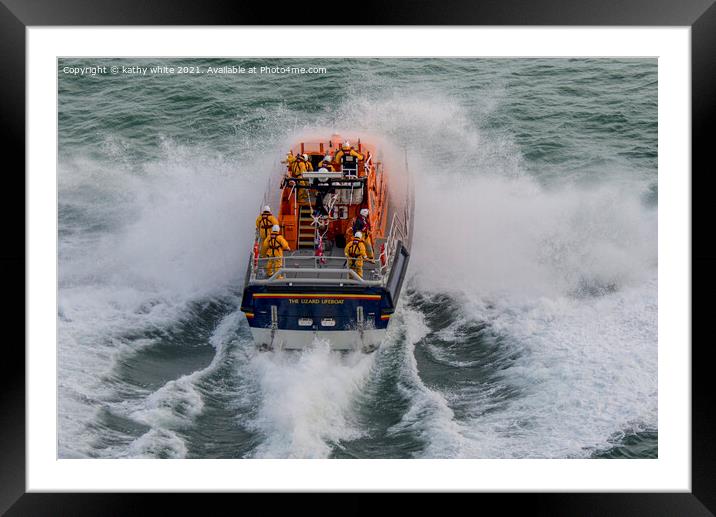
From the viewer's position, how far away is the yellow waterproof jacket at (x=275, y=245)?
47.1 feet

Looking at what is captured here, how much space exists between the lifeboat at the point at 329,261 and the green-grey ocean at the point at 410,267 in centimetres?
43

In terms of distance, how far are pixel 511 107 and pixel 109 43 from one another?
37.1ft

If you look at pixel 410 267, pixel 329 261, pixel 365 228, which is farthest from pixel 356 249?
pixel 410 267

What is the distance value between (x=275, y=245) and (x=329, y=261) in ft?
3.15

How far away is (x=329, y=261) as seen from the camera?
14.9 metres

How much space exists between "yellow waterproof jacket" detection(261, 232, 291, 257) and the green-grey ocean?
4.83ft

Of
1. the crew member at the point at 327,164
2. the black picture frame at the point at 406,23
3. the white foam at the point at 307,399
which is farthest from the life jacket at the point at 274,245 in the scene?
the black picture frame at the point at 406,23

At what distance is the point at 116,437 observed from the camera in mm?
12891

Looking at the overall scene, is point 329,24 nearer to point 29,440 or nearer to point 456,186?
point 29,440

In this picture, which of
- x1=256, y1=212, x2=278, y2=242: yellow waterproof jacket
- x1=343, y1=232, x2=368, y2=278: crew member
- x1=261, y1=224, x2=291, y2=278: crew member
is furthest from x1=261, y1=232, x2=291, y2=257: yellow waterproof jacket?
x1=343, y1=232, x2=368, y2=278: crew member

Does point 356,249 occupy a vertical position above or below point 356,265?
above

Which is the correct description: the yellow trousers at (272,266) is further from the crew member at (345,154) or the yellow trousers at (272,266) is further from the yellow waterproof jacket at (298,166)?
the crew member at (345,154)

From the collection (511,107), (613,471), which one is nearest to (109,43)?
(613,471)

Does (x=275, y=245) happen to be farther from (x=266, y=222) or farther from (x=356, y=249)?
(x=356, y=249)
